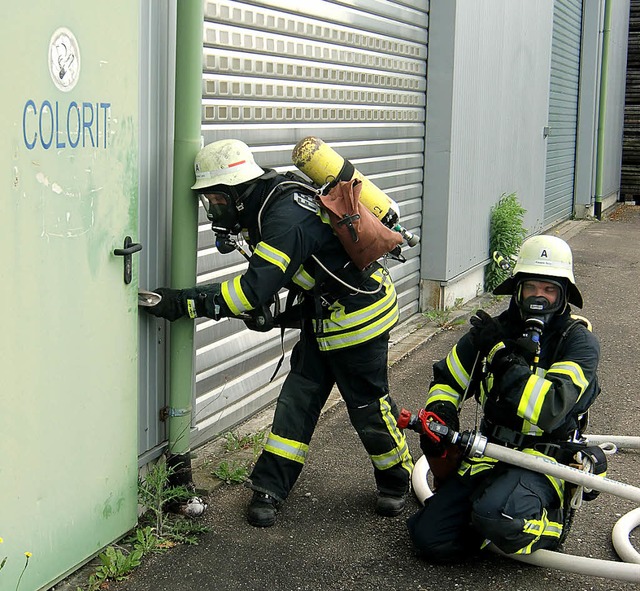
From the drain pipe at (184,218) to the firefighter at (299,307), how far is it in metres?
0.09

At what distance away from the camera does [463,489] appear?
442 cm

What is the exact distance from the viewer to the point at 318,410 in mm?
4848

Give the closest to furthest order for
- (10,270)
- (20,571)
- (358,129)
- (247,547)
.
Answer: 1. (10,270)
2. (20,571)
3. (247,547)
4. (358,129)

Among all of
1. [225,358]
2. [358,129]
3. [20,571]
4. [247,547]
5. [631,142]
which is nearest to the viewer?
[20,571]

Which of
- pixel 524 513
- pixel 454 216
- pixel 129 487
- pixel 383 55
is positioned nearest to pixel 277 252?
pixel 129 487

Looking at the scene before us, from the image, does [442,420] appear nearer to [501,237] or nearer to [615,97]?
[501,237]

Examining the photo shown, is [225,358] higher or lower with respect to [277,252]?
lower

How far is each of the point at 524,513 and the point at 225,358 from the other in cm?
209

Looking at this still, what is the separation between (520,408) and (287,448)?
1.19 m

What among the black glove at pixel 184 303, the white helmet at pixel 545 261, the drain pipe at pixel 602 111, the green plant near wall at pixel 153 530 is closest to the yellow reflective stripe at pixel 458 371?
the white helmet at pixel 545 261

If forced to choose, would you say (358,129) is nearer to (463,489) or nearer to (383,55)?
(383,55)

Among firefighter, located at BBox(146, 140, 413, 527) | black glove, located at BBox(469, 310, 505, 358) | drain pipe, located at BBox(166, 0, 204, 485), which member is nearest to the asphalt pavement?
firefighter, located at BBox(146, 140, 413, 527)

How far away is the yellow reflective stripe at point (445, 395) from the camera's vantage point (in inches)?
175

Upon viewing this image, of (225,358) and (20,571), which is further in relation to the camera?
(225,358)
